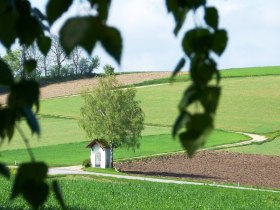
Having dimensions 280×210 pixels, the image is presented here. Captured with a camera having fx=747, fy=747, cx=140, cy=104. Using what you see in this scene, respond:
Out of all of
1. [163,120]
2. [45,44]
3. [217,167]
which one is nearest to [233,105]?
[163,120]

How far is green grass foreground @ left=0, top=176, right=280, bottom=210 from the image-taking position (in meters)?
19.5

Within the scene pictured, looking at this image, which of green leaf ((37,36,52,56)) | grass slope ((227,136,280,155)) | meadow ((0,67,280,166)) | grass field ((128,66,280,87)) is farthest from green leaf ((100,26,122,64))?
grass field ((128,66,280,87))

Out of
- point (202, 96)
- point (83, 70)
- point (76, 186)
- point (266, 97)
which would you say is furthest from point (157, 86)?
point (202, 96)

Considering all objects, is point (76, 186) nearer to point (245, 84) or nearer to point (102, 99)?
point (102, 99)

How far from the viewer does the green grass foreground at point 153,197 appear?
1952 cm

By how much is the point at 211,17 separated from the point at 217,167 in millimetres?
35968

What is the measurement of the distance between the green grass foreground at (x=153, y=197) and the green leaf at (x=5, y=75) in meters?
15.2

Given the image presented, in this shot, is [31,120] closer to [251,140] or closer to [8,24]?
[8,24]

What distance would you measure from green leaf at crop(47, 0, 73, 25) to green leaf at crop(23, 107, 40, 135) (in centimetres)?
21

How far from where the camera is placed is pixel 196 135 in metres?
1.57

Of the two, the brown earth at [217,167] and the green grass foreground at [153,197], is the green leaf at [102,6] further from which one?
the brown earth at [217,167]

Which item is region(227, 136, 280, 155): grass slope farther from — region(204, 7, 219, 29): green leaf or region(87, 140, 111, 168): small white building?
region(204, 7, 219, 29): green leaf

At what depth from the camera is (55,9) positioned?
1.68 metres

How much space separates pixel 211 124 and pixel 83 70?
221ft
